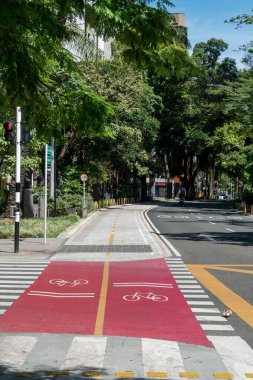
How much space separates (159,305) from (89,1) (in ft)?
24.2

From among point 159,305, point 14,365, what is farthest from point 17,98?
point 159,305

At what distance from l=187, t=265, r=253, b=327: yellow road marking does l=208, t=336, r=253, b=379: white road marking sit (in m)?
1.23

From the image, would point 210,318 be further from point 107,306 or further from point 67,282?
point 67,282

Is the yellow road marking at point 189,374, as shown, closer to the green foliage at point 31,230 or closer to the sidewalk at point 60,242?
the sidewalk at point 60,242

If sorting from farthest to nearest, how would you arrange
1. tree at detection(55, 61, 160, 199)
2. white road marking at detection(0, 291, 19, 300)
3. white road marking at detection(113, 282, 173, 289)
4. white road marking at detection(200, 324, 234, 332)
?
tree at detection(55, 61, 160, 199)
white road marking at detection(113, 282, 173, 289)
white road marking at detection(0, 291, 19, 300)
white road marking at detection(200, 324, 234, 332)

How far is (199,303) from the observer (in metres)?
11.7

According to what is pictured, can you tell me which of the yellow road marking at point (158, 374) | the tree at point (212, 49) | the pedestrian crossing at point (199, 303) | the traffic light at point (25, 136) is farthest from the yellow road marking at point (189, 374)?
the tree at point (212, 49)

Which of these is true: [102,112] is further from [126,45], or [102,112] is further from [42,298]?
[42,298]

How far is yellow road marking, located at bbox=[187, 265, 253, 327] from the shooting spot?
1069cm

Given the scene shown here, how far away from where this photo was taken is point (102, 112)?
6.89m

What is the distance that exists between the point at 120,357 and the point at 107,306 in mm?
3737

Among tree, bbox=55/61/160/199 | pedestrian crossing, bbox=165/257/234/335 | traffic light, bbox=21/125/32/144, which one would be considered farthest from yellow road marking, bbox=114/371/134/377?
tree, bbox=55/61/160/199

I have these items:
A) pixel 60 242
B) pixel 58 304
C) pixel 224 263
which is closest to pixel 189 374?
pixel 58 304

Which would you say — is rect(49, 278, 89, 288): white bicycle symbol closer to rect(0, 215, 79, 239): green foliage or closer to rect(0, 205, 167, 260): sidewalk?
rect(0, 205, 167, 260): sidewalk
